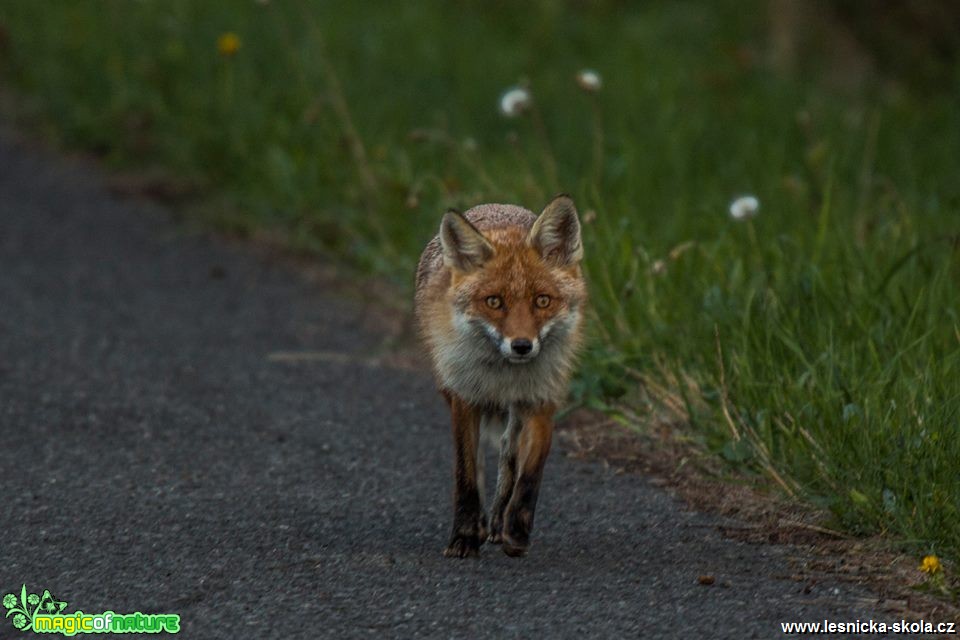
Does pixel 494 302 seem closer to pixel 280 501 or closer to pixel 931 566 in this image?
pixel 280 501

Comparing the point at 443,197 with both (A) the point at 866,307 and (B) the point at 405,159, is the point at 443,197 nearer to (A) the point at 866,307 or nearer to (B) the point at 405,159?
(B) the point at 405,159

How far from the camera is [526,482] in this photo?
4.90 m

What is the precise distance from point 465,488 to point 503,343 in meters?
0.52

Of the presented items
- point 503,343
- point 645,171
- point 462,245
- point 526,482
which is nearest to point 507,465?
point 526,482

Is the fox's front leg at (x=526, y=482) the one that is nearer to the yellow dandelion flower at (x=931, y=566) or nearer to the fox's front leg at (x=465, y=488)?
the fox's front leg at (x=465, y=488)

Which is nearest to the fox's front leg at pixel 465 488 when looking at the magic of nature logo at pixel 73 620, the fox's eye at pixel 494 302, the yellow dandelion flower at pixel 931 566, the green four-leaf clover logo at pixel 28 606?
the fox's eye at pixel 494 302

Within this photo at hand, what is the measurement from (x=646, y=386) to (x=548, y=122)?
509 cm

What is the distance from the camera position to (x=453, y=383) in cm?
500

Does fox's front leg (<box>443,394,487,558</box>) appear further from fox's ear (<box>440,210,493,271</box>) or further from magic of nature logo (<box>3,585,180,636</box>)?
magic of nature logo (<box>3,585,180,636</box>)

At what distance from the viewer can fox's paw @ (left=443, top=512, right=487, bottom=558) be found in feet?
15.9

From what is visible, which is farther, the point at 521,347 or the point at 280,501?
the point at 280,501

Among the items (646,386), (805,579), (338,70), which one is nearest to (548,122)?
(338,70)

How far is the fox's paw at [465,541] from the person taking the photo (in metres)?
4.84

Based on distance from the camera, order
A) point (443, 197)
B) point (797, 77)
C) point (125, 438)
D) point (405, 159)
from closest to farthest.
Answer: point (125, 438)
point (443, 197)
point (405, 159)
point (797, 77)
